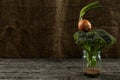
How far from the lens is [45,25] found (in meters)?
1.36

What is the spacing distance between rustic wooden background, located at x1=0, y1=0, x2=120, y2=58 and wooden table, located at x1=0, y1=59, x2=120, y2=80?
0.24ft

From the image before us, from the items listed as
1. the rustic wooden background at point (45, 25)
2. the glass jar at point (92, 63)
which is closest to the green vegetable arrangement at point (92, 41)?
the glass jar at point (92, 63)

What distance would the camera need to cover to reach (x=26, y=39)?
1.37 m

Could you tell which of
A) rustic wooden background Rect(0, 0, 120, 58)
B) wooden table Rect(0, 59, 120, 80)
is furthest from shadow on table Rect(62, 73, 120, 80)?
rustic wooden background Rect(0, 0, 120, 58)

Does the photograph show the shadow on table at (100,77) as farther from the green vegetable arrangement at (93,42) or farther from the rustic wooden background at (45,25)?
the rustic wooden background at (45,25)

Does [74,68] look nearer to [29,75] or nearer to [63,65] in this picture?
[63,65]

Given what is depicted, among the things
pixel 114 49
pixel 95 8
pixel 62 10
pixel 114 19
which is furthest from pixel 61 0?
pixel 114 49

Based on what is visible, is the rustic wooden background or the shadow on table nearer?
the shadow on table

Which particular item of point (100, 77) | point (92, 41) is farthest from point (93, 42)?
point (100, 77)

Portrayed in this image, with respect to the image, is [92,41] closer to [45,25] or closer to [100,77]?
[100,77]

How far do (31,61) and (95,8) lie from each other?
1.62 feet

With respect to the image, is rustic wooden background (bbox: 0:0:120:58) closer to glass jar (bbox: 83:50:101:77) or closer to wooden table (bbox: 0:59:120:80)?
wooden table (bbox: 0:59:120:80)

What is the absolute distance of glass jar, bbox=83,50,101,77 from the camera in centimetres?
103

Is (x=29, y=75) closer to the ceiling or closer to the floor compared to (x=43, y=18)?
closer to the floor
